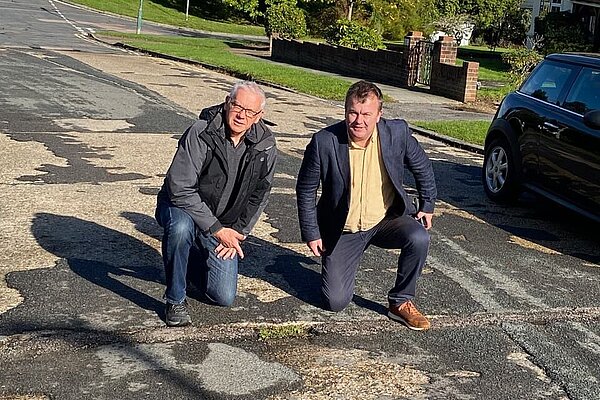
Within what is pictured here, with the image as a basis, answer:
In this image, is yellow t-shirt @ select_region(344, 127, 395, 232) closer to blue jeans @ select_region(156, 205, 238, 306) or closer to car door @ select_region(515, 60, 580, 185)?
blue jeans @ select_region(156, 205, 238, 306)

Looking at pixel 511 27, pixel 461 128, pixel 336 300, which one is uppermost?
pixel 511 27

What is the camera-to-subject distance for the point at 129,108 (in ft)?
47.5

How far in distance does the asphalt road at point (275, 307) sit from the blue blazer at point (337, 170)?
58 centimetres

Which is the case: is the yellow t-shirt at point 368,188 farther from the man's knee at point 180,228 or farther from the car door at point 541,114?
the car door at point 541,114

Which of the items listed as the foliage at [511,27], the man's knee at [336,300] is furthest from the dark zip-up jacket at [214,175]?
the foliage at [511,27]

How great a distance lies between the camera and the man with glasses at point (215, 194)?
4949mm

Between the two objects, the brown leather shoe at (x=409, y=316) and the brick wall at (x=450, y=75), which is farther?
the brick wall at (x=450, y=75)

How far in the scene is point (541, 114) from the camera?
8.13 metres

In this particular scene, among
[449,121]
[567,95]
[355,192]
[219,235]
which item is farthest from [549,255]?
[449,121]

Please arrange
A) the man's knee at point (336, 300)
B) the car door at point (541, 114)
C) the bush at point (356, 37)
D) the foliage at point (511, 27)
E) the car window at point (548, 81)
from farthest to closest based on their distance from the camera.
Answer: the foliage at point (511, 27) → the bush at point (356, 37) → the car window at point (548, 81) → the car door at point (541, 114) → the man's knee at point (336, 300)

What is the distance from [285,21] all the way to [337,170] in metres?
30.4

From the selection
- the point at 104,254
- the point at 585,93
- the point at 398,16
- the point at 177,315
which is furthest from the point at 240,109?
the point at 398,16

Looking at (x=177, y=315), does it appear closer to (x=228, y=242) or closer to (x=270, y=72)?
(x=228, y=242)

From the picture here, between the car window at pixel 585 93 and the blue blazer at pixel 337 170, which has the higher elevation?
the car window at pixel 585 93
